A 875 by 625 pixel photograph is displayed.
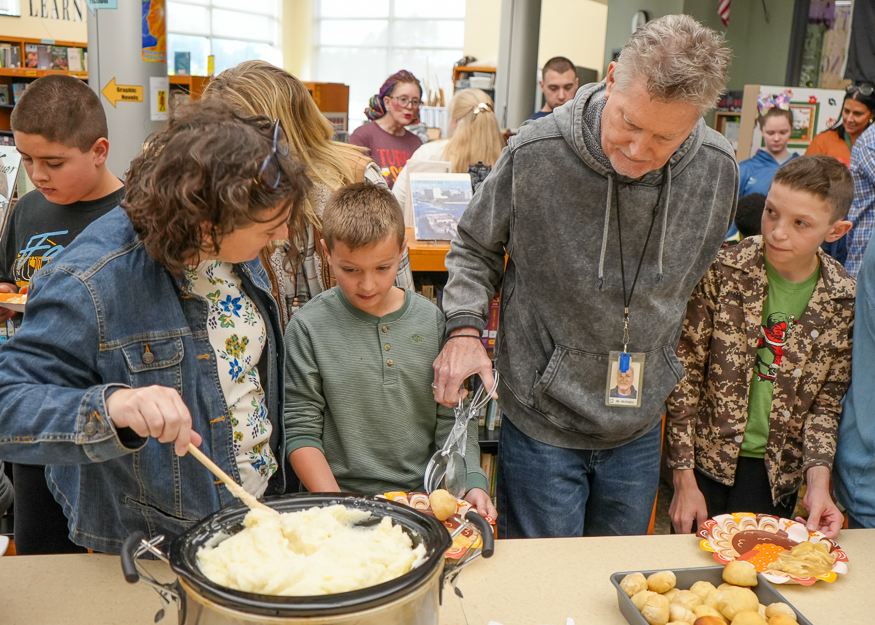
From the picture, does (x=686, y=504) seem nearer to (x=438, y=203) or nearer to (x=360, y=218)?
(x=360, y=218)

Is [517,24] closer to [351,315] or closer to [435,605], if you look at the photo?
[351,315]

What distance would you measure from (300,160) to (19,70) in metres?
6.99

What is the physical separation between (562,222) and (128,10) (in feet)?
8.24

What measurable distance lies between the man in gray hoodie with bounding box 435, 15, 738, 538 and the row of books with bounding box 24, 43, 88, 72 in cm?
813

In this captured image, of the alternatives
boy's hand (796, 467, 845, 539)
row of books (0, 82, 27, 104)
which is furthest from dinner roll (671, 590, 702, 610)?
row of books (0, 82, 27, 104)

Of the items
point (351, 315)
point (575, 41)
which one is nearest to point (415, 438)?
point (351, 315)

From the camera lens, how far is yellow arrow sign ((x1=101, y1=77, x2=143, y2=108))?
10.7 ft

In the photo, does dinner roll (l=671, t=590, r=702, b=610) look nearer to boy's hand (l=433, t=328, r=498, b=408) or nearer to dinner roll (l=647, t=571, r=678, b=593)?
dinner roll (l=647, t=571, r=678, b=593)

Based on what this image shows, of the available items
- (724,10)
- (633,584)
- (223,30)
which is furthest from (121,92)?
(223,30)

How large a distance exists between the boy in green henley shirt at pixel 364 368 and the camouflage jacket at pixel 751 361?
0.58 m

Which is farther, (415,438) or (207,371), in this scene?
(415,438)

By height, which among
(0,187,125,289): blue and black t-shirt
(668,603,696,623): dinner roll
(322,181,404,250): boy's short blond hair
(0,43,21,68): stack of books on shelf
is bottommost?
(668,603,696,623): dinner roll

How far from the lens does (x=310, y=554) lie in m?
0.90

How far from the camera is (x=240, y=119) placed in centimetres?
113
